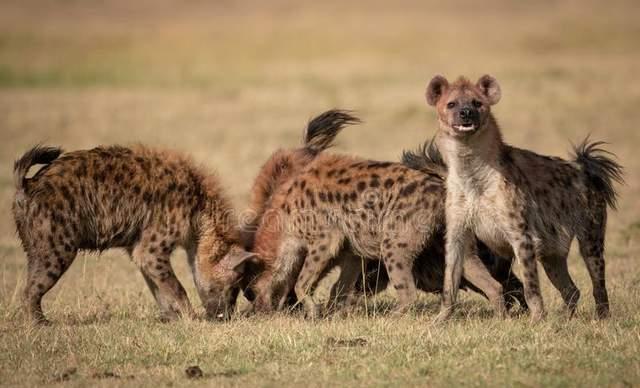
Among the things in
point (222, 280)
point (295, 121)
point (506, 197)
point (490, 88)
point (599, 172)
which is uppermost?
point (490, 88)

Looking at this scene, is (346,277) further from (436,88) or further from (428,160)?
(436,88)

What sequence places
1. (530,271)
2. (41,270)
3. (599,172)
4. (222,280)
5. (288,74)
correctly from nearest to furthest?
(530,271)
(41,270)
(599,172)
(222,280)
(288,74)

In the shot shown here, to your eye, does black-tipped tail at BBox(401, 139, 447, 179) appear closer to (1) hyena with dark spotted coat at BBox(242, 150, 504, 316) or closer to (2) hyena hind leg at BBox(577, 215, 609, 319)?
(1) hyena with dark spotted coat at BBox(242, 150, 504, 316)

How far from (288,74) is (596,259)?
17167mm

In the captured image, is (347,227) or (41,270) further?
(347,227)

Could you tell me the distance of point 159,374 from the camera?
17.4 ft

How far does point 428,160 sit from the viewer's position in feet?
23.2

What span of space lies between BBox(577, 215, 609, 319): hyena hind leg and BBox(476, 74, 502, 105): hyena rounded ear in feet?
3.11

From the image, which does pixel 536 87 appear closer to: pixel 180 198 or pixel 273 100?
pixel 273 100

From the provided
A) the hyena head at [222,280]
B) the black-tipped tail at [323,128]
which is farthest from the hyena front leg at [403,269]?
the black-tipped tail at [323,128]

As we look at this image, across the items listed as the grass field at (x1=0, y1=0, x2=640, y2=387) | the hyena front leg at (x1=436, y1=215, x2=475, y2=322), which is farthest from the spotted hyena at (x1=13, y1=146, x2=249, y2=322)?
the hyena front leg at (x1=436, y1=215, x2=475, y2=322)

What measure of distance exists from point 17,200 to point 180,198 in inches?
39.9

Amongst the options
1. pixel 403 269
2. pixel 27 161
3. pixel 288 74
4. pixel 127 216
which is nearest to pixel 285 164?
pixel 127 216

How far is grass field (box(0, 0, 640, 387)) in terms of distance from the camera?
17.9ft
